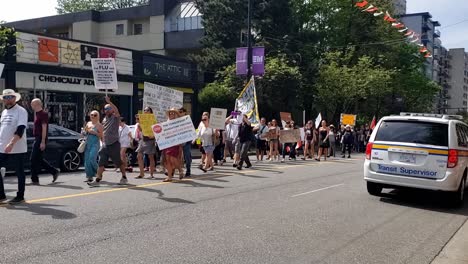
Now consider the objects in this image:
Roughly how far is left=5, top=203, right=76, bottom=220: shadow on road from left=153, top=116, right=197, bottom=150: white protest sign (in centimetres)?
389

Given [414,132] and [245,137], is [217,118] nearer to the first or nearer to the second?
[245,137]

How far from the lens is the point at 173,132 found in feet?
39.4

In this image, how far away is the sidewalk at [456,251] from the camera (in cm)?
611

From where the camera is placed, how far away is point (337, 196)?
419 inches

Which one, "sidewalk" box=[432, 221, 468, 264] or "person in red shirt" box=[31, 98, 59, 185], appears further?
"person in red shirt" box=[31, 98, 59, 185]

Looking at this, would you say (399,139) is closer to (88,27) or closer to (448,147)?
(448,147)

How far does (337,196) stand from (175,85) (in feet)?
74.3

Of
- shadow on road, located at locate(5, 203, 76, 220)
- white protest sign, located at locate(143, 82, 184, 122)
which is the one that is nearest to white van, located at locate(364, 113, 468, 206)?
shadow on road, located at locate(5, 203, 76, 220)

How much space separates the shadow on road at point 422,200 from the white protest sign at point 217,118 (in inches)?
275

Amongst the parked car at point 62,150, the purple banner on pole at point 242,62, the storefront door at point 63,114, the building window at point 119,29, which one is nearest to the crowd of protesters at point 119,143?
the parked car at point 62,150

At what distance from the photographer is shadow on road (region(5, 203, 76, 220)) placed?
7.51 metres

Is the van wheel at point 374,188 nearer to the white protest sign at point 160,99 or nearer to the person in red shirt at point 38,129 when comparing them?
the white protest sign at point 160,99

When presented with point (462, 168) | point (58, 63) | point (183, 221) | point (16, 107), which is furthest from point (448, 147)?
point (58, 63)

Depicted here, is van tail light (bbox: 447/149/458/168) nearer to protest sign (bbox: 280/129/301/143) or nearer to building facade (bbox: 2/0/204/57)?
protest sign (bbox: 280/129/301/143)
